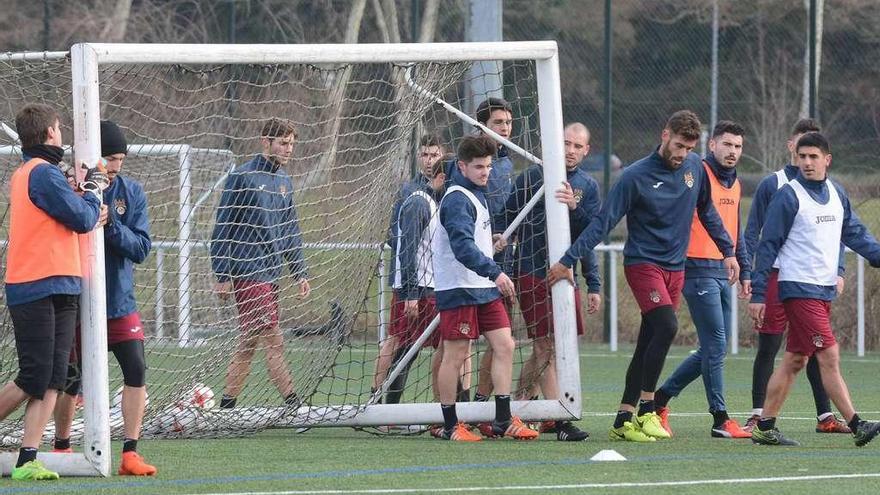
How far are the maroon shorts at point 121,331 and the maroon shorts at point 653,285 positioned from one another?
2.82m

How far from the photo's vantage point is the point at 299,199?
10.7 meters

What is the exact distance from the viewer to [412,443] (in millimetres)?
8953

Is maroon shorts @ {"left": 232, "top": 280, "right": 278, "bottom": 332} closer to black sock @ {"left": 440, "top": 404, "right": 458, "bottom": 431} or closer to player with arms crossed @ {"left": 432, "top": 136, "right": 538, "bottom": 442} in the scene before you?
player with arms crossed @ {"left": 432, "top": 136, "right": 538, "bottom": 442}

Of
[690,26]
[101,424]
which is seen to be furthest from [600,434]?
[690,26]

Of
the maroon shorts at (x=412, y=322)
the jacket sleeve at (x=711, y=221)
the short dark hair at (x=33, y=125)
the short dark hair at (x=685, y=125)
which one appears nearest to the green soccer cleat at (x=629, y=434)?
the jacket sleeve at (x=711, y=221)

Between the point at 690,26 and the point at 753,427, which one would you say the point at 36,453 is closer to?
the point at 753,427

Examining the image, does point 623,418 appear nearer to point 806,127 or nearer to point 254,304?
point 806,127

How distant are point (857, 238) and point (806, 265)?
0.41m

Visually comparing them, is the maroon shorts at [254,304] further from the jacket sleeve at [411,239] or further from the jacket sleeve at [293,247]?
the jacket sleeve at [411,239]

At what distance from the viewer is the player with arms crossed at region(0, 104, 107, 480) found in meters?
7.21

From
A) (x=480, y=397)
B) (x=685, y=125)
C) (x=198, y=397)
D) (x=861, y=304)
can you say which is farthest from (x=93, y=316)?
(x=861, y=304)

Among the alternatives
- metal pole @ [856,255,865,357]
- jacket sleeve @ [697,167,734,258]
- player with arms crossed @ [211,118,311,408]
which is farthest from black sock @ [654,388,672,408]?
metal pole @ [856,255,865,357]

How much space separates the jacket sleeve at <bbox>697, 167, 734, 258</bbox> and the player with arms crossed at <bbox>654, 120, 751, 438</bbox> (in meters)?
0.07

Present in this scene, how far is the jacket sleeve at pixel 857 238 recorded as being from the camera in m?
8.87
